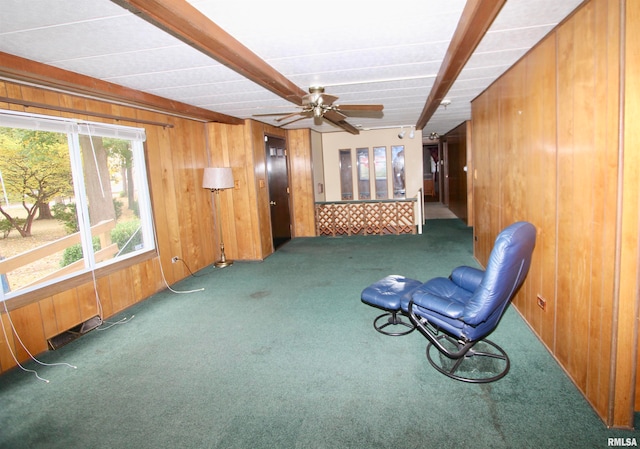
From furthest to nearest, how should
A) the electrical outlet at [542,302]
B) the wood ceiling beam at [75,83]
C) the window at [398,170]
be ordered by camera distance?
the window at [398,170] < the electrical outlet at [542,302] < the wood ceiling beam at [75,83]

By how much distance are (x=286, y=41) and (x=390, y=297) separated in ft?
6.19

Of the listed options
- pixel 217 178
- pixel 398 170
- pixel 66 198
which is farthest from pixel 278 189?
pixel 66 198

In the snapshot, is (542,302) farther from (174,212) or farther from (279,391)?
(174,212)

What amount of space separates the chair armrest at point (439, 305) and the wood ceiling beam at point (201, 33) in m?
1.91

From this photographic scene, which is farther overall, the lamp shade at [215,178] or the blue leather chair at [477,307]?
the lamp shade at [215,178]

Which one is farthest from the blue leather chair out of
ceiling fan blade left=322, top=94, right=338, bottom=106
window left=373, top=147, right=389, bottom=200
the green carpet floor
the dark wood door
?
window left=373, top=147, right=389, bottom=200

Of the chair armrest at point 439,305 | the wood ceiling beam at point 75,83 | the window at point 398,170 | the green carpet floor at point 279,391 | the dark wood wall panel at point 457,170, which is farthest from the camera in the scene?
the window at point 398,170

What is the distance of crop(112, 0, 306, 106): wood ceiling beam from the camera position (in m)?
1.60

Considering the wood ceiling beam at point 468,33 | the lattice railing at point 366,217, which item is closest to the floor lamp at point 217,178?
the lattice railing at point 366,217

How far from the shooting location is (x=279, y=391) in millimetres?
2066

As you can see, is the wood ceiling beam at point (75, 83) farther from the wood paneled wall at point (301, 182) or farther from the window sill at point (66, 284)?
the wood paneled wall at point (301, 182)

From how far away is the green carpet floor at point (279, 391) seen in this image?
170 cm

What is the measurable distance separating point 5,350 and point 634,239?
12.4 ft

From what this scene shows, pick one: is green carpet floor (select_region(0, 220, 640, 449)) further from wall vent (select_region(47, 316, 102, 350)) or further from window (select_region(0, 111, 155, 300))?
window (select_region(0, 111, 155, 300))
